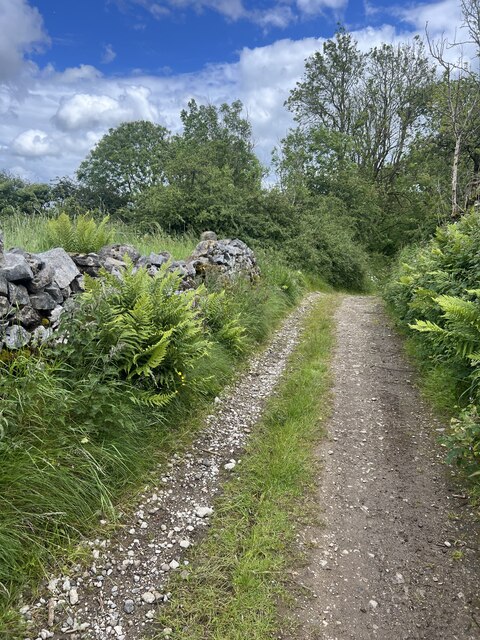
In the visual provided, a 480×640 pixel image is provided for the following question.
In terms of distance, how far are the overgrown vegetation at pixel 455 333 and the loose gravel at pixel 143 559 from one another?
6.73 ft

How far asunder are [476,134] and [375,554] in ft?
63.9

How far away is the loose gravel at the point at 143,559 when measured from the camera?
2.23 meters

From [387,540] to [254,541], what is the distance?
3.21 ft

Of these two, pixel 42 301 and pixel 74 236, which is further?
pixel 74 236

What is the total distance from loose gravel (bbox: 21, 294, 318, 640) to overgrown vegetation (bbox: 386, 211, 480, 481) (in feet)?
6.73

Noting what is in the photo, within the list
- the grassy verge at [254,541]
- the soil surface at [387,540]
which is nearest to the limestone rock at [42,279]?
the grassy verge at [254,541]

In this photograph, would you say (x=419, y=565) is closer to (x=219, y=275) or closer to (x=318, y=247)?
(x=219, y=275)

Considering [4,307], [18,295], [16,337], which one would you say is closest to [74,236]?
[18,295]

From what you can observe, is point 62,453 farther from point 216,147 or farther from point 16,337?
point 216,147

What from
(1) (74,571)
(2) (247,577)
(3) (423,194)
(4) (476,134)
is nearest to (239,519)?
(2) (247,577)

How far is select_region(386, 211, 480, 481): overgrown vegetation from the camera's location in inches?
125

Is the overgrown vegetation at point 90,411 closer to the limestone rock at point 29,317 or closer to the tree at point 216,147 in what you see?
the limestone rock at point 29,317

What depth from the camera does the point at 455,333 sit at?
13.5 ft

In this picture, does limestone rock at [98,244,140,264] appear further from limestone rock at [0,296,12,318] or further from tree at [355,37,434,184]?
tree at [355,37,434,184]
